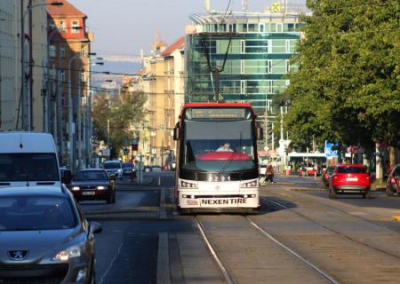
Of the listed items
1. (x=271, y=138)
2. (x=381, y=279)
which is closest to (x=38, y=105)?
(x=271, y=138)

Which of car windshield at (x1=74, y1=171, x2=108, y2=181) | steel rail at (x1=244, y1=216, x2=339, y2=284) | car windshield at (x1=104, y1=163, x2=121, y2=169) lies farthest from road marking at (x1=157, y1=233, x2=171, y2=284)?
car windshield at (x1=104, y1=163, x2=121, y2=169)

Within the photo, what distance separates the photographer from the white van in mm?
28188

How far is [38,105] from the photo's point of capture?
123m

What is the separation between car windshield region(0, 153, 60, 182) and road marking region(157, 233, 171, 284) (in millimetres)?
3634

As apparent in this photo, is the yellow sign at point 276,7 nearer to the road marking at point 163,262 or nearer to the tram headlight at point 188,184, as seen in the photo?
the tram headlight at point 188,184

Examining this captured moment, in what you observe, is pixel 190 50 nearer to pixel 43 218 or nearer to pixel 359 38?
pixel 359 38

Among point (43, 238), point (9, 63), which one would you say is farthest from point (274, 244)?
point (9, 63)

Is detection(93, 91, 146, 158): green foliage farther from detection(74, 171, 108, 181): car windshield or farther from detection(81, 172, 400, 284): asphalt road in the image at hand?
detection(81, 172, 400, 284): asphalt road

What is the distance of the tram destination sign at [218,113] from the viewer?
35.5 m

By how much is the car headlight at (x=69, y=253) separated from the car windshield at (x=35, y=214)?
68cm

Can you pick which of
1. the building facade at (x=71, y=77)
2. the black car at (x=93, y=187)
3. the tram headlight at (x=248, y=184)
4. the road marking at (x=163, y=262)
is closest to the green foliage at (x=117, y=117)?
the building facade at (x=71, y=77)

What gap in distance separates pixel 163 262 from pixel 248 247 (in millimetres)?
4464

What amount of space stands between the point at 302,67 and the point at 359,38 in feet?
69.3

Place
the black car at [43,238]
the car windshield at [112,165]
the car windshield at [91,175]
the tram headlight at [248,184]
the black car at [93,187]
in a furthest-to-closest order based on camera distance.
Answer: the car windshield at [112,165] → the car windshield at [91,175] → the black car at [93,187] → the tram headlight at [248,184] → the black car at [43,238]
